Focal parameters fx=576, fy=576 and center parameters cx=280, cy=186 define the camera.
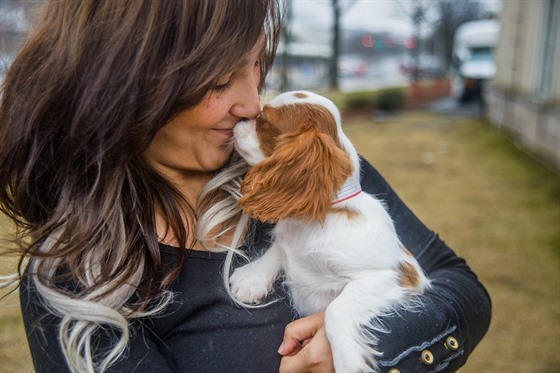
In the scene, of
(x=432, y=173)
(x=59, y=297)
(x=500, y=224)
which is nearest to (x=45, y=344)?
(x=59, y=297)

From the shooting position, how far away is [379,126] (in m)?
16.1

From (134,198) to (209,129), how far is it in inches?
10.6

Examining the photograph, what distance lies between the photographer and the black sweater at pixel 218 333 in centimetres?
133

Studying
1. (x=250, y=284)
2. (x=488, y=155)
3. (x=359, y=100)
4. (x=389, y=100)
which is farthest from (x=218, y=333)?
(x=389, y=100)

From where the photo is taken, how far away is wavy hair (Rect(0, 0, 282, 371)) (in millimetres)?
1312

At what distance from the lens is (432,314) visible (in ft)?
4.96

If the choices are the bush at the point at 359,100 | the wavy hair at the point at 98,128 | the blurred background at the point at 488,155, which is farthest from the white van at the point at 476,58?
the wavy hair at the point at 98,128

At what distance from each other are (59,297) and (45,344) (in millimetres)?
121

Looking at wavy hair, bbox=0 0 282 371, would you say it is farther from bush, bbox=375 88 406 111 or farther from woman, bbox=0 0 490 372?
bush, bbox=375 88 406 111

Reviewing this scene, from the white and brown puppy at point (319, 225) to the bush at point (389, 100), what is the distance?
18364 mm

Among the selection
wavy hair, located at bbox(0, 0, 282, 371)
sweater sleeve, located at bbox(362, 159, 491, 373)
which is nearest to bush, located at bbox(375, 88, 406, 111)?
sweater sleeve, located at bbox(362, 159, 491, 373)

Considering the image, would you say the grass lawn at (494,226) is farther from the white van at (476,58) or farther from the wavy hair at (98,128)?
the white van at (476,58)

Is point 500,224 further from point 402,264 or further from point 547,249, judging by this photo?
point 402,264

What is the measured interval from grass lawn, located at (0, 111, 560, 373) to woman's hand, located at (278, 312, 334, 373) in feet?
2.76
